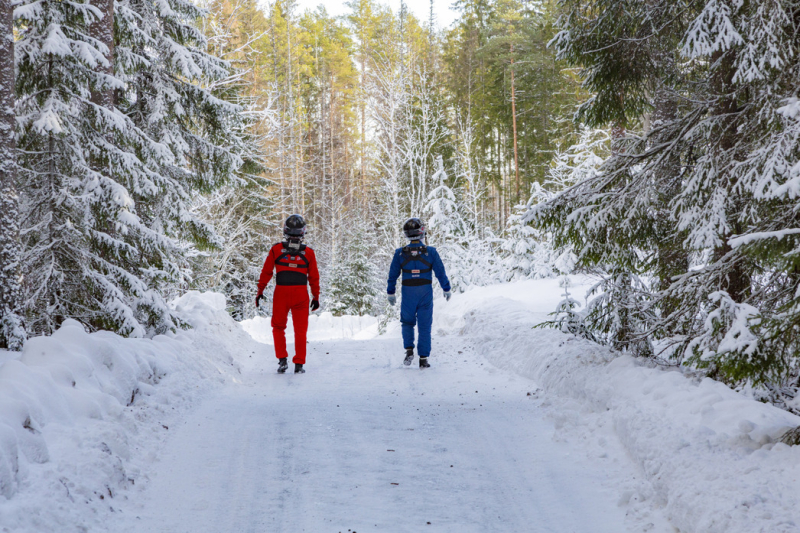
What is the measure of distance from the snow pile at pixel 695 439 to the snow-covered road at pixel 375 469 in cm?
36

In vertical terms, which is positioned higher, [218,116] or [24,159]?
[218,116]

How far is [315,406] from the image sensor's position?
6.25m

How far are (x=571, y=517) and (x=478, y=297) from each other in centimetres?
1162

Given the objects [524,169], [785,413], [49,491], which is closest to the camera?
[49,491]

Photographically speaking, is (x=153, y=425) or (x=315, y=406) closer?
(x=153, y=425)

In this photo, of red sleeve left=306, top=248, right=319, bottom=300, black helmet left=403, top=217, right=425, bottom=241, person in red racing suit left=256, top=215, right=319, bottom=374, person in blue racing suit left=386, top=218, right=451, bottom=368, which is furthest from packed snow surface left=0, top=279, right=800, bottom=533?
black helmet left=403, top=217, right=425, bottom=241

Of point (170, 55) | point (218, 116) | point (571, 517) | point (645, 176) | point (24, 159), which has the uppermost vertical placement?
point (170, 55)

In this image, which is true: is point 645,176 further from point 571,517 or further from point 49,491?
point 49,491

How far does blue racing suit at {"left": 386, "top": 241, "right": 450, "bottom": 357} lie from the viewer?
905cm

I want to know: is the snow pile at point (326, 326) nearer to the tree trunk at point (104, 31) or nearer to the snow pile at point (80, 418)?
the tree trunk at point (104, 31)

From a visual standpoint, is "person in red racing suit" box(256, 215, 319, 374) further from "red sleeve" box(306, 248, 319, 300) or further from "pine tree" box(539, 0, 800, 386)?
"pine tree" box(539, 0, 800, 386)

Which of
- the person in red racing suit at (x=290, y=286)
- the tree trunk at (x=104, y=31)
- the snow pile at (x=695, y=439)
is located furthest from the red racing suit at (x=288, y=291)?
the snow pile at (x=695, y=439)

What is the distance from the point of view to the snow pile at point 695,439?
10.1 feet

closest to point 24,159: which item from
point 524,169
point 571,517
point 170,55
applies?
point 170,55
